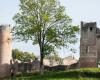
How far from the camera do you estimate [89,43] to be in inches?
2493

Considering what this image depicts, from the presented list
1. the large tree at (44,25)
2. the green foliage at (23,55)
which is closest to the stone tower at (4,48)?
the large tree at (44,25)

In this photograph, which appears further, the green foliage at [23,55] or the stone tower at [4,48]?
the green foliage at [23,55]

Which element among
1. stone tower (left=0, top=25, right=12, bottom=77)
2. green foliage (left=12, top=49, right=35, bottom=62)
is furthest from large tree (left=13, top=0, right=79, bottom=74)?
green foliage (left=12, top=49, right=35, bottom=62)

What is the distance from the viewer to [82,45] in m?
63.1

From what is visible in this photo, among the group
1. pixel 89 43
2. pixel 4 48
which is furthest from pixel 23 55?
pixel 4 48

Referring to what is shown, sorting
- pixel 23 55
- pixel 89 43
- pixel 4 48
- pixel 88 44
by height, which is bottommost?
pixel 23 55

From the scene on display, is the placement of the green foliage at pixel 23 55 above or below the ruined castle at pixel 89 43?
below

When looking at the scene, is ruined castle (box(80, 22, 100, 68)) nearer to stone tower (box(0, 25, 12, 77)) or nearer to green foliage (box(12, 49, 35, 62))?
stone tower (box(0, 25, 12, 77))

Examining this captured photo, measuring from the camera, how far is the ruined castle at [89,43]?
61969 millimetres

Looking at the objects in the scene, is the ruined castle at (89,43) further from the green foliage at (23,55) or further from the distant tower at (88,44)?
the green foliage at (23,55)

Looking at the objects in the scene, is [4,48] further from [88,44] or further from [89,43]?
[89,43]

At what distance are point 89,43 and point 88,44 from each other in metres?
0.26

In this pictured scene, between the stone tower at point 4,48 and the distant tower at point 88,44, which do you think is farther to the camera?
the distant tower at point 88,44

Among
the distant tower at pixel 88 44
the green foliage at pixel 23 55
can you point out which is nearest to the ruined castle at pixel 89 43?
the distant tower at pixel 88 44
